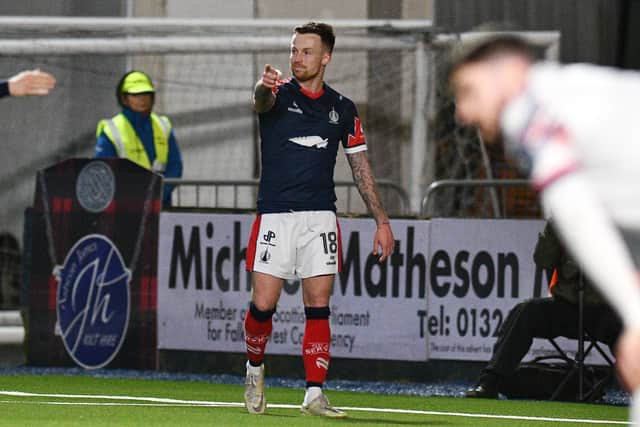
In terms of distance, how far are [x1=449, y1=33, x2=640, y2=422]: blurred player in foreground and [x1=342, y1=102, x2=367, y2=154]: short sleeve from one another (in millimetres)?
5124

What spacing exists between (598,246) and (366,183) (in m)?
5.58

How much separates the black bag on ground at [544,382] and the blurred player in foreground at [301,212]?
7.87ft

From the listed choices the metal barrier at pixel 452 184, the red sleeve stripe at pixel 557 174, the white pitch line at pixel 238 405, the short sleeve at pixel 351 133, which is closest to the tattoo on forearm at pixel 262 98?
the short sleeve at pixel 351 133

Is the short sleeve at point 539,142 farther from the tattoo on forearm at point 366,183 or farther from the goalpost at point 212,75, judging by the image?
the goalpost at point 212,75

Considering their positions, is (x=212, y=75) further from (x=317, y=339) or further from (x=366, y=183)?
(x=317, y=339)

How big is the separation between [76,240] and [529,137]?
9.44 m

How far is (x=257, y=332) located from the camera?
919 centimetres

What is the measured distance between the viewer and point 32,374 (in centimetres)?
1259

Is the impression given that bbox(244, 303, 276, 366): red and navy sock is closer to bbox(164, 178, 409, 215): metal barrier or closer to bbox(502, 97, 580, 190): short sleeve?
bbox(164, 178, 409, 215): metal barrier

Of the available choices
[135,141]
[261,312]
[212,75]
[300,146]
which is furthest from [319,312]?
[212,75]

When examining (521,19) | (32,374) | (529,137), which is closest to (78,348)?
(32,374)

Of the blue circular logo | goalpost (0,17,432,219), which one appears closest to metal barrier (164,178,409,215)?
the blue circular logo

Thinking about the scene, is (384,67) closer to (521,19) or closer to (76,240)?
(521,19)

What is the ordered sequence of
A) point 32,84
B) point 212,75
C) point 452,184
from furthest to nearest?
1. point 212,75
2. point 452,184
3. point 32,84
